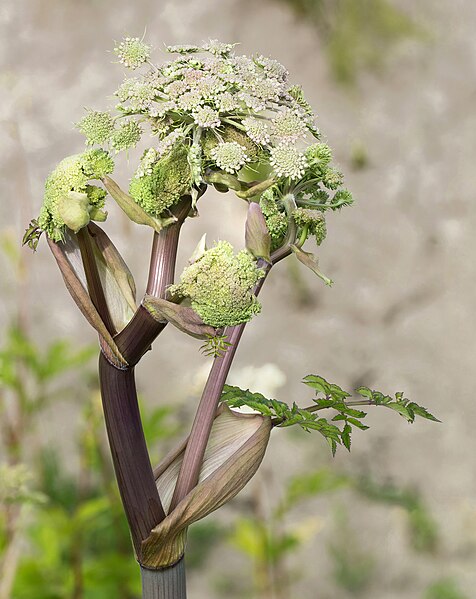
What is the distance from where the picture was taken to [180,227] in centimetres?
85

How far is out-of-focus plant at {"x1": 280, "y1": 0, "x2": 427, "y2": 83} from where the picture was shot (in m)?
4.80

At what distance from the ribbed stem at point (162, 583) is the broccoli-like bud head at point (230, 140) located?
19.1 inches

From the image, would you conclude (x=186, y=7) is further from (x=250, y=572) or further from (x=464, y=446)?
(x=250, y=572)

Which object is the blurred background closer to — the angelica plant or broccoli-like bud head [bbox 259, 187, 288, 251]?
the angelica plant

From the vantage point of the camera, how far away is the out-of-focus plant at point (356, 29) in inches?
189

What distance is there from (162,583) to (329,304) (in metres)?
3.31

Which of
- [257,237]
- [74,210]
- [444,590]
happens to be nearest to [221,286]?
[257,237]

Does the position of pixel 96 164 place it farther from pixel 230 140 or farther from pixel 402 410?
pixel 402 410

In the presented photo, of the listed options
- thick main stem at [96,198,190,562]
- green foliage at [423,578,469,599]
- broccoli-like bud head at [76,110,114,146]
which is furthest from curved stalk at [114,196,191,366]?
green foliage at [423,578,469,599]

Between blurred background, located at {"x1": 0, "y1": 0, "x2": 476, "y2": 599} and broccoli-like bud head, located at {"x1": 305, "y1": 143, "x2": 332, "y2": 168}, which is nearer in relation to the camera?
broccoli-like bud head, located at {"x1": 305, "y1": 143, "x2": 332, "y2": 168}

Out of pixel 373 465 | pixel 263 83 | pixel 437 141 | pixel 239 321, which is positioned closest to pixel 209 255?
pixel 239 321

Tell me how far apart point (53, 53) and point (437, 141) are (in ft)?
7.67

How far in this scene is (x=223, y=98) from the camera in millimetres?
741

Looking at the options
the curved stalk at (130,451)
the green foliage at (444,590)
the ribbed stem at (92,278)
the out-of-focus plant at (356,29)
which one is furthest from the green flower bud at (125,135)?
the out-of-focus plant at (356,29)
